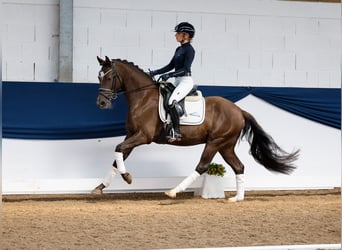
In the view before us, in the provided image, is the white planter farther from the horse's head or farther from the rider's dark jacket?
the horse's head

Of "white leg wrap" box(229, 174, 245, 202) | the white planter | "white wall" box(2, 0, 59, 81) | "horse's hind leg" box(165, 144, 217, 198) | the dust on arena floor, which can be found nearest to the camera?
the dust on arena floor

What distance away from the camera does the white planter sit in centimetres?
695

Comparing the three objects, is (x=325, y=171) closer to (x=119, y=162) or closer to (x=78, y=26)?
(x=119, y=162)

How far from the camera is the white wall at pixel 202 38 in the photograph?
753cm

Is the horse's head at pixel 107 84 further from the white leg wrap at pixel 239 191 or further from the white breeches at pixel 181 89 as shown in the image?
the white leg wrap at pixel 239 191

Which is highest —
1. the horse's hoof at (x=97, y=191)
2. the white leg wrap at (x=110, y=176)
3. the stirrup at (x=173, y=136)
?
the stirrup at (x=173, y=136)

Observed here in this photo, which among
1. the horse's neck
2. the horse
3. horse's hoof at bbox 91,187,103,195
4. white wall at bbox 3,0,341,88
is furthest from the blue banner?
horse's hoof at bbox 91,187,103,195

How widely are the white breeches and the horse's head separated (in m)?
0.65

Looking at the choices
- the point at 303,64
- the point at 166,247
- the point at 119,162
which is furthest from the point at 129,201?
the point at 303,64

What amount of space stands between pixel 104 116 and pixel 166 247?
3773 millimetres

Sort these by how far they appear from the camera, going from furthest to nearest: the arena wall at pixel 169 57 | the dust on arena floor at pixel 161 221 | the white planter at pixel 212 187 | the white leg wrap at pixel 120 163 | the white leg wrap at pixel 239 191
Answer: the arena wall at pixel 169 57, the white planter at pixel 212 187, the white leg wrap at pixel 239 191, the white leg wrap at pixel 120 163, the dust on arena floor at pixel 161 221

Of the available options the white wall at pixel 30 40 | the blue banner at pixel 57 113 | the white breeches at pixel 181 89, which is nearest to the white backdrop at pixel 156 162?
the blue banner at pixel 57 113

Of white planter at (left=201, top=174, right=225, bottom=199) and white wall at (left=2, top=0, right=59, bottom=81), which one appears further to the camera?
white wall at (left=2, top=0, right=59, bottom=81)

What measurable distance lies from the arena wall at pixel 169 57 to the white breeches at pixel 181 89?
1269mm
